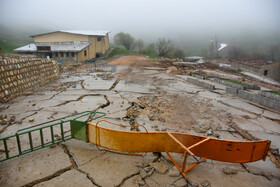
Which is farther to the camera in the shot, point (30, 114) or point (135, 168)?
point (30, 114)

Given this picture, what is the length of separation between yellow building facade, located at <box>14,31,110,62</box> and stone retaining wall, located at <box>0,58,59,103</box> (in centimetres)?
1555

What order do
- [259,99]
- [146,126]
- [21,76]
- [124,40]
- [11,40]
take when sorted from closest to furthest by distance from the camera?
[146,126] < [259,99] < [21,76] < [124,40] < [11,40]

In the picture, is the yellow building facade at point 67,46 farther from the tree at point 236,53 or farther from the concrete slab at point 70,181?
the tree at point 236,53

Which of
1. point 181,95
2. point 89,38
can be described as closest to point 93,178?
point 181,95

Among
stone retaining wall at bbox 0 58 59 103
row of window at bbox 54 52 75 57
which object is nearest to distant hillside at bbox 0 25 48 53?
row of window at bbox 54 52 75 57

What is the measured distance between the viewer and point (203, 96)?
7773 mm

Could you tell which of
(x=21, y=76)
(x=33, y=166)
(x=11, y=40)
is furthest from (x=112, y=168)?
(x=11, y=40)

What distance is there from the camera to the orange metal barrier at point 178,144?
2.86m

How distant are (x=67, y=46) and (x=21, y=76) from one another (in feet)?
68.6

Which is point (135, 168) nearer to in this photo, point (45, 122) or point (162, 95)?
point (45, 122)

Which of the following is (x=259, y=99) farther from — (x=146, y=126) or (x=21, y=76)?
(x=21, y=76)

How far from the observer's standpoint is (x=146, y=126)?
4508 mm

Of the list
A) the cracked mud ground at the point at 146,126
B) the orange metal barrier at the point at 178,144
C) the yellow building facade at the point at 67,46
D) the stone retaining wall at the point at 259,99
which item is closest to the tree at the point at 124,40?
the yellow building facade at the point at 67,46

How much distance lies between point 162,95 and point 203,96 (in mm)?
1900
